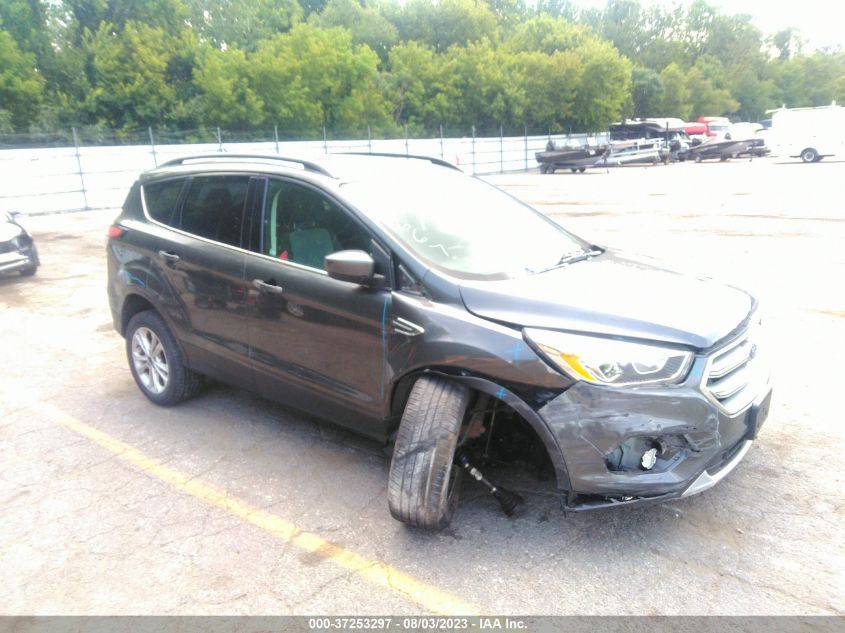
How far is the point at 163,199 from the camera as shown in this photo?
487cm

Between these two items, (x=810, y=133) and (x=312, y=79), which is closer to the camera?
(x=810, y=133)

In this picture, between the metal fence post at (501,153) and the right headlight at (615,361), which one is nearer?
the right headlight at (615,361)

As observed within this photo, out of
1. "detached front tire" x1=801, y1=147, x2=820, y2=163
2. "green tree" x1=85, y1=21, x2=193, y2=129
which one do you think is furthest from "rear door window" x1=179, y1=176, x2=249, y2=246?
"detached front tire" x1=801, y1=147, x2=820, y2=163

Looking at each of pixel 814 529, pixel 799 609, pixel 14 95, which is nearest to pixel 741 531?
pixel 814 529

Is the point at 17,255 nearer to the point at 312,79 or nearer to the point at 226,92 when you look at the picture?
the point at 226,92

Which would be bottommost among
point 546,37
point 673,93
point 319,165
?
point 319,165

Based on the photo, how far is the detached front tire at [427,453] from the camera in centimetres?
306

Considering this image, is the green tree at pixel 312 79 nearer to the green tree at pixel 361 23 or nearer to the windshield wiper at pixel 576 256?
the green tree at pixel 361 23

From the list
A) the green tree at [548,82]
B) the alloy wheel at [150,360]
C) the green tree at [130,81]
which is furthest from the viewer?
the green tree at [548,82]

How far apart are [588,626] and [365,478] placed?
5.11ft

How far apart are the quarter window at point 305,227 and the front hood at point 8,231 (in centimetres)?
742

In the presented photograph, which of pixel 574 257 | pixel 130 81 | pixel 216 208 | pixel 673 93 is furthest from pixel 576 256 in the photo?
pixel 673 93

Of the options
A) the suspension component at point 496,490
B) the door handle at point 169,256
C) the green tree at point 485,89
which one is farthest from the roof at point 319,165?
the green tree at point 485,89

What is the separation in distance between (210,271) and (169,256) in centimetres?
50
